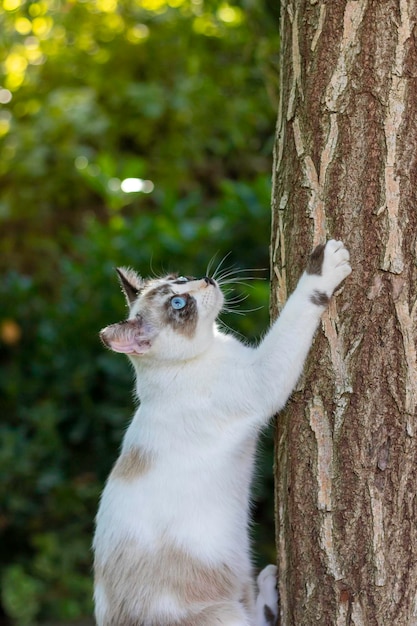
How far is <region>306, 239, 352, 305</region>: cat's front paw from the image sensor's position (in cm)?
221

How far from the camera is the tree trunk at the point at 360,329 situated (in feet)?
7.07

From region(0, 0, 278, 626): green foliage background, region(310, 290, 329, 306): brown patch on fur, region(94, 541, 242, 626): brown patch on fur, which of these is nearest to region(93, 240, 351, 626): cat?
region(94, 541, 242, 626): brown patch on fur

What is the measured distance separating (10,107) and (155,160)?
1383mm

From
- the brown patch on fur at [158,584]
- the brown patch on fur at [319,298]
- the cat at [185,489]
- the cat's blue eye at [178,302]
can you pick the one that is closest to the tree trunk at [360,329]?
the brown patch on fur at [319,298]

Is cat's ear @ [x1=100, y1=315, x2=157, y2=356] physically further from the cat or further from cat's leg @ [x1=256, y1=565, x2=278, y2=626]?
cat's leg @ [x1=256, y1=565, x2=278, y2=626]

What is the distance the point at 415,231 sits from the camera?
7.09 ft

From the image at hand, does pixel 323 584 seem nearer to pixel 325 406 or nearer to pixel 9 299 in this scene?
pixel 325 406

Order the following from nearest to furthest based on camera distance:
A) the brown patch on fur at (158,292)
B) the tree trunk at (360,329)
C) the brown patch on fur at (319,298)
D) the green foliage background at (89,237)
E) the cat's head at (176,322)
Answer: the tree trunk at (360,329) < the brown patch on fur at (319,298) < the cat's head at (176,322) < the brown patch on fur at (158,292) < the green foliage background at (89,237)

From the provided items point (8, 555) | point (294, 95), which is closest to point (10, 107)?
point (8, 555)

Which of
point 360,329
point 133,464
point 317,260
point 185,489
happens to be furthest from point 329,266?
point 133,464

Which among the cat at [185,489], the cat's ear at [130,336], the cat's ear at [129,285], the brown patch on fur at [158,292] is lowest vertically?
the cat at [185,489]

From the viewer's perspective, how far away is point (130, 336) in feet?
8.93

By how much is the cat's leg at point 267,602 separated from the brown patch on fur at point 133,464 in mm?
656

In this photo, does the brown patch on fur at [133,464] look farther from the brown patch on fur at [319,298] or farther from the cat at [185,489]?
the brown patch on fur at [319,298]
